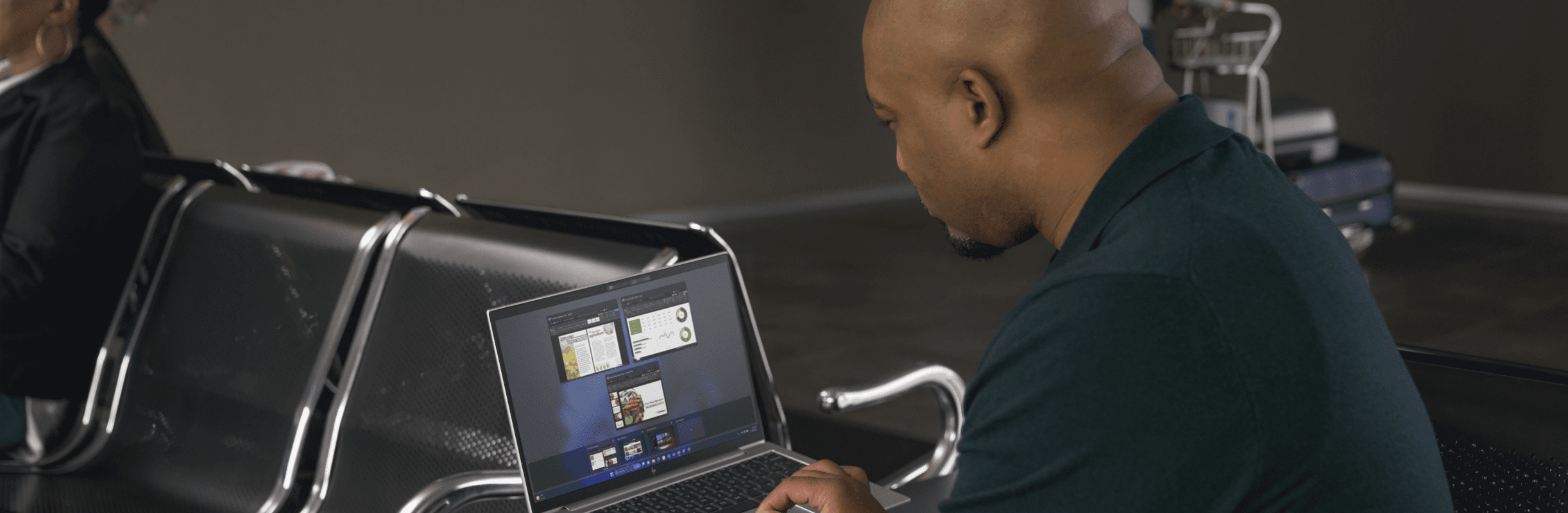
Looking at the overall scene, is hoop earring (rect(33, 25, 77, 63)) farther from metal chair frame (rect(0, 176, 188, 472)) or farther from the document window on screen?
the document window on screen

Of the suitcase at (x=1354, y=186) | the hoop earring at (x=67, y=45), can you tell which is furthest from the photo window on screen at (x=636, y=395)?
the suitcase at (x=1354, y=186)

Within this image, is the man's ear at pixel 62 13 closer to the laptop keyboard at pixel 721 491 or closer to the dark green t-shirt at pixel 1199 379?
the laptop keyboard at pixel 721 491

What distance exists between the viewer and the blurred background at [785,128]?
203 inches

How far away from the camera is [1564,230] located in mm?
6688

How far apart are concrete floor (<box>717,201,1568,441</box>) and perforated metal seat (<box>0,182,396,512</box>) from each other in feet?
4.95

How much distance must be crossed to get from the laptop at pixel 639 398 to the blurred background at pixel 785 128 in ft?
8.00

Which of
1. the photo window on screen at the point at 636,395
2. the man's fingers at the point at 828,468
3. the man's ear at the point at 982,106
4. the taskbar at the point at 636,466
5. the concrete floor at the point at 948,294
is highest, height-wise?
the man's ear at the point at 982,106

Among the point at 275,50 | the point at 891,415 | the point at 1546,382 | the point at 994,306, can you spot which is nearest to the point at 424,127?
the point at 275,50

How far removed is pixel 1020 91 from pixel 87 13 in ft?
8.05

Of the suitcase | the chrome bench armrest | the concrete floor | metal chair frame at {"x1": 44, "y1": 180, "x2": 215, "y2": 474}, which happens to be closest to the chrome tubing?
the chrome bench armrest

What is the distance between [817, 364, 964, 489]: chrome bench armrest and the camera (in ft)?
5.44

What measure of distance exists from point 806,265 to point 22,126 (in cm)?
433

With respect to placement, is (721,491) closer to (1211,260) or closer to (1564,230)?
(1211,260)

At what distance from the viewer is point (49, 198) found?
2318 millimetres
